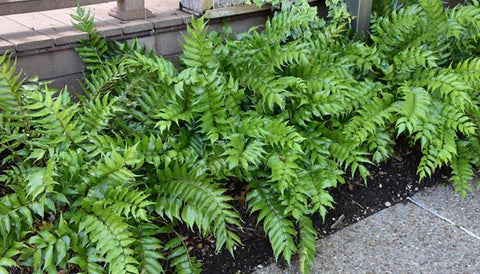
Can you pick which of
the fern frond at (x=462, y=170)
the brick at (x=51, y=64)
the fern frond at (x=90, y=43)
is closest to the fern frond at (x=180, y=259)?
the fern frond at (x=90, y=43)

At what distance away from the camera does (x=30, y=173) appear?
108 inches

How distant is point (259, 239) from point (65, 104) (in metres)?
1.45

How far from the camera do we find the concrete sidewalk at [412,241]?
3.05 m

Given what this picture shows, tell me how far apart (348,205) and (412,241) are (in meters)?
0.49

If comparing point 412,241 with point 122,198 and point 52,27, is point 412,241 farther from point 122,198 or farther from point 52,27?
point 52,27

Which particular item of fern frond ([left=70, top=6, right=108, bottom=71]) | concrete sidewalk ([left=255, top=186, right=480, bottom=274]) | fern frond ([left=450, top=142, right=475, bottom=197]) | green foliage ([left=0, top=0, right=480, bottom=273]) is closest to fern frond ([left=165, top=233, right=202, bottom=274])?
green foliage ([left=0, top=0, right=480, bottom=273])

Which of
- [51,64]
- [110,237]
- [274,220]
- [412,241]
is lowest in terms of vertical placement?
[412,241]

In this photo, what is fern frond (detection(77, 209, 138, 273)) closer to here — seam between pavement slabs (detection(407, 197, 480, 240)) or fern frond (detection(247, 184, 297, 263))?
fern frond (detection(247, 184, 297, 263))

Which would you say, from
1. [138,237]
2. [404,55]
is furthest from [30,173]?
[404,55]

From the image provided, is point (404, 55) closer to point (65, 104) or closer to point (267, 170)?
point (267, 170)

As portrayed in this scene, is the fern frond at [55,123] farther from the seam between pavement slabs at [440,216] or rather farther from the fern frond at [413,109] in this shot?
the seam between pavement slabs at [440,216]

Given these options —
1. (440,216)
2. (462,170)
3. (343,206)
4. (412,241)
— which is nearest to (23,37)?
(343,206)

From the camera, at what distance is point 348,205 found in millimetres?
3537

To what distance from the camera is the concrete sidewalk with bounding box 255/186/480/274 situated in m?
3.05
